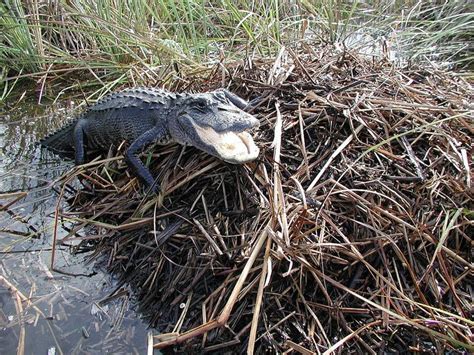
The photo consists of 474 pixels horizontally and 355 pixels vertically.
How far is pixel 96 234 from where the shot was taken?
2754mm

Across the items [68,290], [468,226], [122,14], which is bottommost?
[68,290]

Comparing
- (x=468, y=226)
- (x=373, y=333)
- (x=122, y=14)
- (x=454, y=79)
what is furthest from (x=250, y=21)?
(x=373, y=333)

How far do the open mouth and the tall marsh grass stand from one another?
1.45m

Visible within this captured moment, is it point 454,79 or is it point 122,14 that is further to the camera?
point 122,14

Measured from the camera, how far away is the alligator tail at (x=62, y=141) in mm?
3533

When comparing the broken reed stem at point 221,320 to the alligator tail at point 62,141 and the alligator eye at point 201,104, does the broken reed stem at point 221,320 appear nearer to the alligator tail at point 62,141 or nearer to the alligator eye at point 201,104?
the alligator eye at point 201,104

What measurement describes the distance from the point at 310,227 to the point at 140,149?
1168mm

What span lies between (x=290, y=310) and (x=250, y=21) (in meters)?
2.82

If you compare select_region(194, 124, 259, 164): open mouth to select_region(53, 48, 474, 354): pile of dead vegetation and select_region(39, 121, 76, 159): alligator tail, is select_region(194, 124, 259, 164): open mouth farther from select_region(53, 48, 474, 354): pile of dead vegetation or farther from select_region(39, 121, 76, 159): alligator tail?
select_region(39, 121, 76, 159): alligator tail

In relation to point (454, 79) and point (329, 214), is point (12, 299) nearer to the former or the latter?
point (329, 214)

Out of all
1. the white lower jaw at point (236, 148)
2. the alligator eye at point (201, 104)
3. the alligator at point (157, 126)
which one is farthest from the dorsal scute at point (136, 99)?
the white lower jaw at point (236, 148)

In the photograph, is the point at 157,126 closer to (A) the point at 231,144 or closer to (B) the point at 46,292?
(A) the point at 231,144

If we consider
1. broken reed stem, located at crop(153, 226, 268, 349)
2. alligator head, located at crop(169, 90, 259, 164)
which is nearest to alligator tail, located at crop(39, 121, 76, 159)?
alligator head, located at crop(169, 90, 259, 164)

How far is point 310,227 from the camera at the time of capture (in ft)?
7.56
